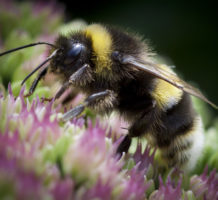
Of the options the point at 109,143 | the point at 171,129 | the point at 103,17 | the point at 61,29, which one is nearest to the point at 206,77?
the point at 103,17

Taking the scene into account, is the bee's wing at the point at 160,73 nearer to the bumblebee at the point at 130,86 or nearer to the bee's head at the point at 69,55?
the bumblebee at the point at 130,86

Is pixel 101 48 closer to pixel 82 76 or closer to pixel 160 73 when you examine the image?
pixel 82 76

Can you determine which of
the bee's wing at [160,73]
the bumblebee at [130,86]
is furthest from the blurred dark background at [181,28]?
the bee's wing at [160,73]

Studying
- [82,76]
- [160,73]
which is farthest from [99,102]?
[160,73]

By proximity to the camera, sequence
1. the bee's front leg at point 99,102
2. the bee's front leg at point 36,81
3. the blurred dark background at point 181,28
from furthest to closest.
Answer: the blurred dark background at point 181,28 < the bee's front leg at point 36,81 < the bee's front leg at point 99,102

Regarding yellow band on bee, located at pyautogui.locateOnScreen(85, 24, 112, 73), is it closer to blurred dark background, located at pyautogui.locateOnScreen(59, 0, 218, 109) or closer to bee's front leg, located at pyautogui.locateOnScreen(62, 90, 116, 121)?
bee's front leg, located at pyautogui.locateOnScreen(62, 90, 116, 121)

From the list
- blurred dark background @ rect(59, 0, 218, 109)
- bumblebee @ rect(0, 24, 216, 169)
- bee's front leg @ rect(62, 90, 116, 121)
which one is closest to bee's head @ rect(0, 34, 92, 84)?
bumblebee @ rect(0, 24, 216, 169)
